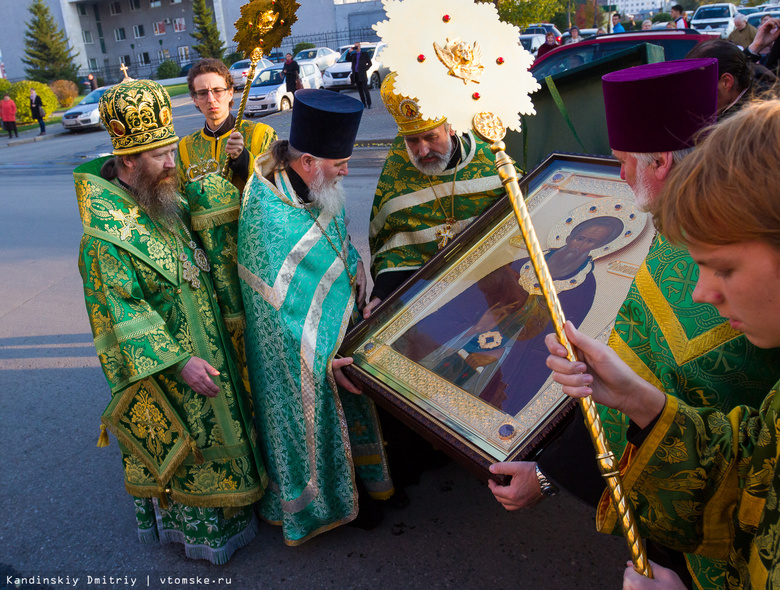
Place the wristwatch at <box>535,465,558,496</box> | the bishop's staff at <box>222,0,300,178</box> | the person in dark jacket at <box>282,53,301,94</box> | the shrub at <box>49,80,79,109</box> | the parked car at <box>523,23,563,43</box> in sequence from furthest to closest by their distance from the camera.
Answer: the shrub at <box>49,80,79,109</box>
the parked car at <box>523,23,563,43</box>
the person in dark jacket at <box>282,53,301,94</box>
the bishop's staff at <box>222,0,300,178</box>
the wristwatch at <box>535,465,558,496</box>

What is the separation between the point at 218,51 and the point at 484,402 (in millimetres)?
43791

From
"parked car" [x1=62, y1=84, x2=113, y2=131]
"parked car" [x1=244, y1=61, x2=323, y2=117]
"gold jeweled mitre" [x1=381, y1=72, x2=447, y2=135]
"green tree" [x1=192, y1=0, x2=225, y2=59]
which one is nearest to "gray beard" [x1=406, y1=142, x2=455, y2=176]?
"gold jeweled mitre" [x1=381, y1=72, x2=447, y2=135]

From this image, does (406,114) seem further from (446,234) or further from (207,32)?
(207,32)

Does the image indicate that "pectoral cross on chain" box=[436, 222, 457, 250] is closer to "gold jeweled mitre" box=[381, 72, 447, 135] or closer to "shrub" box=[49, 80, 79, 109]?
"gold jeweled mitre" box=[381, 72, 447, 135]

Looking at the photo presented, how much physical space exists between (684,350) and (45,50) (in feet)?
165

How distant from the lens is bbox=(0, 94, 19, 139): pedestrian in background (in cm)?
2173

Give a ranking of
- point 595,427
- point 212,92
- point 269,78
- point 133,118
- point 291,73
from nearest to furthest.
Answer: point 595,427, point 133,118, point 212,92, point 291,73, point 269,78

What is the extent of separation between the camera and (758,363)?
1318 mm

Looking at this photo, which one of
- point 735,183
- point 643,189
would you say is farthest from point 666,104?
point 735,183

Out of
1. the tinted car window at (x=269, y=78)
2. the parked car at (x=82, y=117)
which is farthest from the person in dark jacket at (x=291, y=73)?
the parked car at (x=82, y=117)

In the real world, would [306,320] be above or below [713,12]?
below

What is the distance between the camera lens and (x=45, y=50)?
41.8m

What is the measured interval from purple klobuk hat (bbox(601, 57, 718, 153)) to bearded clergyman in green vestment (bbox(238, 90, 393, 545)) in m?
1.39

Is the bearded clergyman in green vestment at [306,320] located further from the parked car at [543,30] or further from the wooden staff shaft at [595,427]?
the parked car at [543,30]
